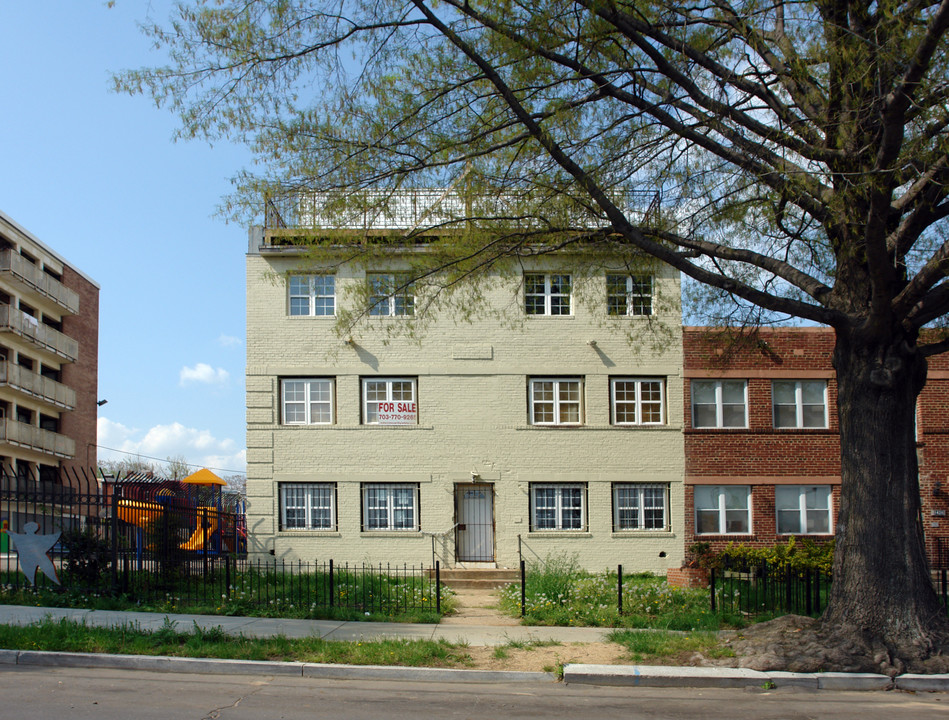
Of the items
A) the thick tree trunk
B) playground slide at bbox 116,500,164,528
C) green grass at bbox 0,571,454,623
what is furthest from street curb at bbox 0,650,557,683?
playground slide at bbox 116,500,164,528

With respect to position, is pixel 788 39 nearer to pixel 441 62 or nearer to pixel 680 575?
pixel 441 62

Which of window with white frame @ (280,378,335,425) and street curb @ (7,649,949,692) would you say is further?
window with white frame @ (280,378,335,425)

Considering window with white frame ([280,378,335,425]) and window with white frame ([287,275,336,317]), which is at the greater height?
window with white frame ([287,275,336,317])

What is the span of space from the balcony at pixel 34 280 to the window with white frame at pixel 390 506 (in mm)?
27383

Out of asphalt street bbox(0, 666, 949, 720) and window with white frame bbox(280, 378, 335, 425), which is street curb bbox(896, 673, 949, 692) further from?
window with white frame bbox(280, 378, 335, 425)

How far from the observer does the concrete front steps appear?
2255cm

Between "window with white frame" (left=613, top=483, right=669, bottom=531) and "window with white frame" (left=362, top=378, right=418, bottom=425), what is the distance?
611cm

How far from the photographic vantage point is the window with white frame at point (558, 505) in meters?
24.2

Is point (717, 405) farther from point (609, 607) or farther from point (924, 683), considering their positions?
point (924, 683)

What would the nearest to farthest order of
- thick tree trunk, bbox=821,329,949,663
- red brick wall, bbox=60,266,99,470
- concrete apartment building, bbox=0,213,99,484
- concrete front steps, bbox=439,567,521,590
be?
thick tree trunk, bbox=821,329,949,663 < concrete front steps, bbox=439,567,521,590 < concrete apartment building, bbox=0,213,99,484 < red brick wall, bbox=60,266,99,470

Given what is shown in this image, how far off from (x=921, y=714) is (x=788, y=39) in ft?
27.1

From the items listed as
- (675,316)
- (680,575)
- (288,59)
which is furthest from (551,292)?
(288,59)

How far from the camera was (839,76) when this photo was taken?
35.6ft

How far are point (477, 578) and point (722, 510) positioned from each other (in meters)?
7.11
